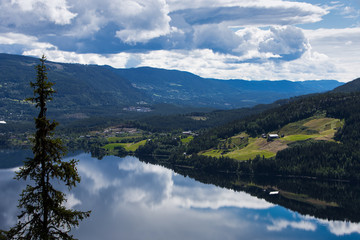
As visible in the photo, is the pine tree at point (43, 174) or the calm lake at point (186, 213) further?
the calm lake at point (186, 213)

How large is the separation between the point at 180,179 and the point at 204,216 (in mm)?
57343

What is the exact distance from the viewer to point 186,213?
119 m

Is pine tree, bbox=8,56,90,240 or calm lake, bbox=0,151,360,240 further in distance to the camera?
calm lake, bbox=0,151,360,240

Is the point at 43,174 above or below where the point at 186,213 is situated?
above

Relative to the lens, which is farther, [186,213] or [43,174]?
[186,213]

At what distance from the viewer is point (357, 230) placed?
338ft

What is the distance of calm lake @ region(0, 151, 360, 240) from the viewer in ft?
328

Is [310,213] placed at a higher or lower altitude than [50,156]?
lower

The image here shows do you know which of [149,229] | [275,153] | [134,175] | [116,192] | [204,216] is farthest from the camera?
[275,153]

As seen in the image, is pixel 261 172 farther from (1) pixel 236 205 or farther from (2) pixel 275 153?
(1) pixel 236 205

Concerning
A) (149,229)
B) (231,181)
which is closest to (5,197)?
(149,229)

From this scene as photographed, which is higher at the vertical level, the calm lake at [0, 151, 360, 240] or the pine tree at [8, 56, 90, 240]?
Result: the pine tree at [8, 56, 90, 240]

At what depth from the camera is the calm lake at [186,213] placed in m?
100

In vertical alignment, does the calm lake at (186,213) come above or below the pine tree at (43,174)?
below
